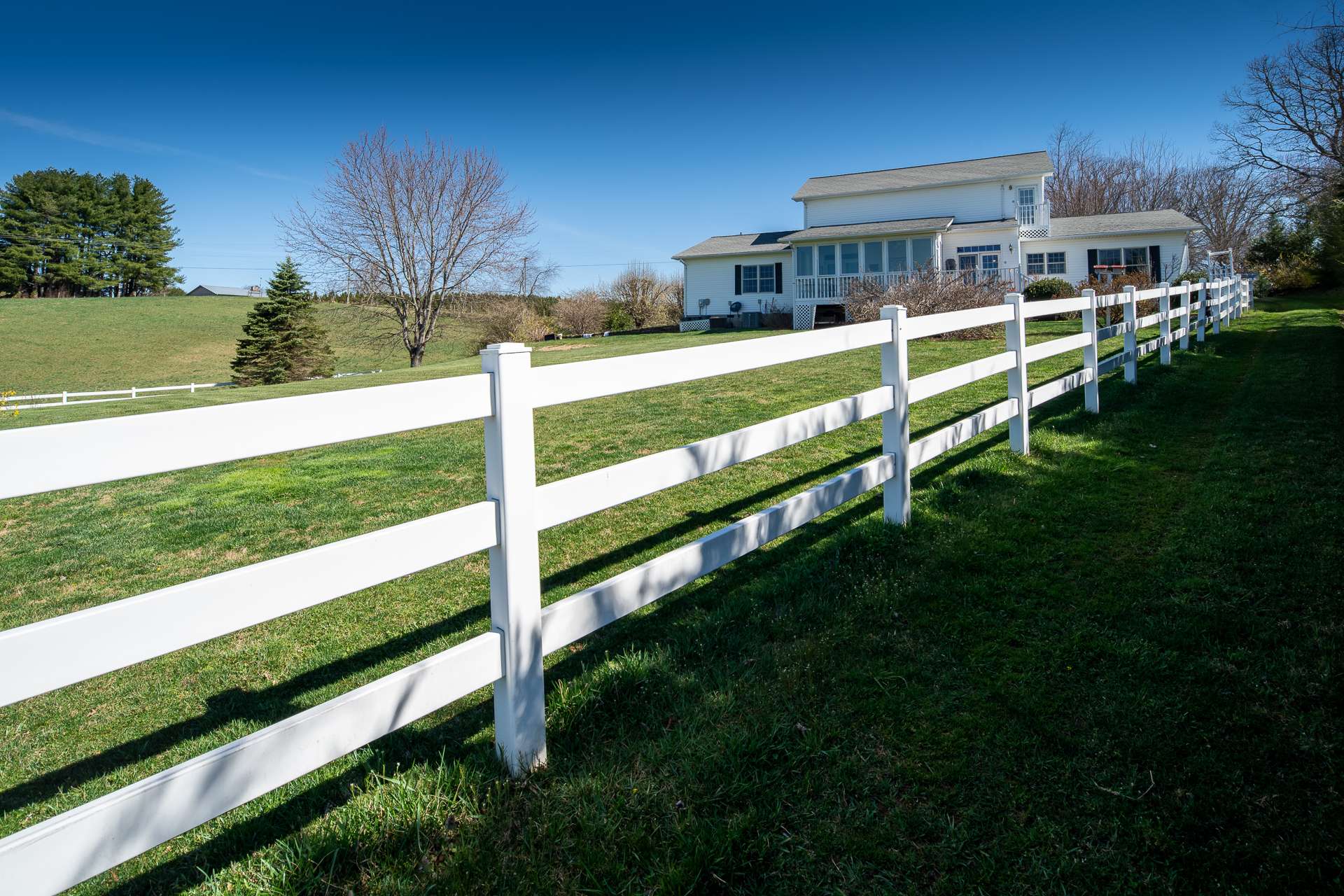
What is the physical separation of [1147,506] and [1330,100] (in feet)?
128

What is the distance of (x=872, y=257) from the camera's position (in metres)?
32.3

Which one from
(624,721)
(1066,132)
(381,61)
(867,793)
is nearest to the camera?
(867,793)

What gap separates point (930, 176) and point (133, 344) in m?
44.7

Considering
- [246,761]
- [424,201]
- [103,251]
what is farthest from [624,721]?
[103,251]

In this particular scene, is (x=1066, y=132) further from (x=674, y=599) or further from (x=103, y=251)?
(x=103, y=251)

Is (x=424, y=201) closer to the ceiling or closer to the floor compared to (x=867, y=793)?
closer to the ceiling

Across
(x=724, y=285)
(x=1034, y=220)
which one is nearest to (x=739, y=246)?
(x=724, y=285)

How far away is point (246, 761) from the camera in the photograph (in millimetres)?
1899

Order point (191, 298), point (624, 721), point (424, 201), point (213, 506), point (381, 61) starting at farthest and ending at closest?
1. point (191, 298)
2. point (381, 61)
3. point (424, 201)
4. point (213, 506)
5. point (624, 721)

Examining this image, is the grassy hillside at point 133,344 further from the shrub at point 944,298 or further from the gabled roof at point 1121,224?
the gabled roof at point 1121,224

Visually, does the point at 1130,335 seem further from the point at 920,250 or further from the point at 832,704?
the point at 920,250

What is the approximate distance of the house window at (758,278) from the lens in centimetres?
3572

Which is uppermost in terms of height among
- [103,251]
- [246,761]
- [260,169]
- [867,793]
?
[260,169]

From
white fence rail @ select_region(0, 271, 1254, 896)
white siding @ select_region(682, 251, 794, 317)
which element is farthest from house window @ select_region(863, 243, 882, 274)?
white fence rail @ select_region(0, 271, 1254, 896)
